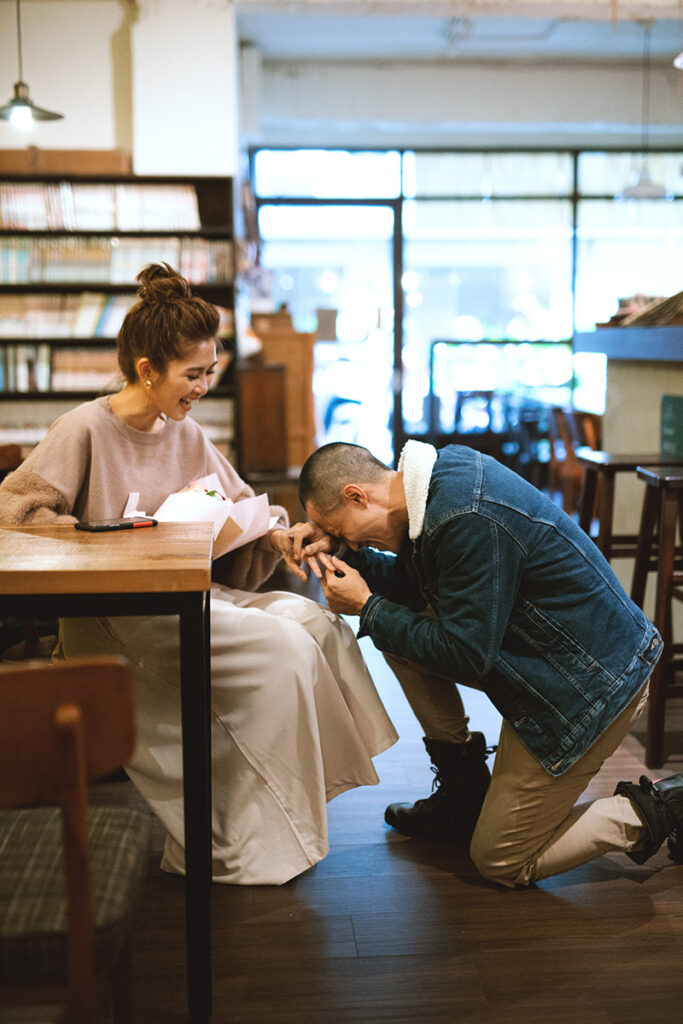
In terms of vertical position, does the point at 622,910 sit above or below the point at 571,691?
below

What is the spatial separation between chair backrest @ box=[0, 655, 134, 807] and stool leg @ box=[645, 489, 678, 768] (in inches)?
79.1

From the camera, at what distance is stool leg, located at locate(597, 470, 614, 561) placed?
326 cm

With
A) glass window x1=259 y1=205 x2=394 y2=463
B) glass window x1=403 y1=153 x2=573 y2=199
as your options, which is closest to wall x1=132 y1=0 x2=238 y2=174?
glass window x1=259 y1=205 x2=394 y2=463

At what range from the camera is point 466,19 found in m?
6.67

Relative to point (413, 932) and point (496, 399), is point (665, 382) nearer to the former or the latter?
point (413, 932)

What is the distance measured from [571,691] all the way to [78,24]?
5.19m

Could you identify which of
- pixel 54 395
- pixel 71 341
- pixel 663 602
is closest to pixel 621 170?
pixel 71 341

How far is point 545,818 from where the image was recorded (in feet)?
6.64

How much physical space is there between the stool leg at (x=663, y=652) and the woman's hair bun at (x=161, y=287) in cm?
145

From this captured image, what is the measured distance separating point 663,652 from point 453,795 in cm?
81

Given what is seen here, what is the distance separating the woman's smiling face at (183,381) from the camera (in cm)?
235

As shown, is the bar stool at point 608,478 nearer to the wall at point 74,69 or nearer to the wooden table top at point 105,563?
the wooden table top at point 105,563

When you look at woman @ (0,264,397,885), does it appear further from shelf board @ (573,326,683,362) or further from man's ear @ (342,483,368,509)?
shelf board @ (573,326,683,362)

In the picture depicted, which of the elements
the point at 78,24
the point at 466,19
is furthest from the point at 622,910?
the point at 466,19
